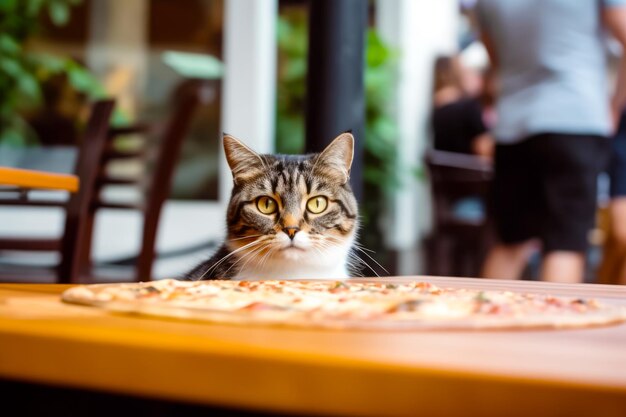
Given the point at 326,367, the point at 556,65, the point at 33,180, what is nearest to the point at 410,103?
the point at 556,65

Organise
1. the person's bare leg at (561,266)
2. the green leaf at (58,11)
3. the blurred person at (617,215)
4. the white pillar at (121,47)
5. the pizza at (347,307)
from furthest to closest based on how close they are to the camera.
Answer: the white pillar at (121,47)
the green leaf at (58,11)
the blurred person at (617,215)
the person's bare leg at (561,266)
the pizza at (347,307)

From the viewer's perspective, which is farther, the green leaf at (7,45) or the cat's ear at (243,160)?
the green leaf at (7,45)

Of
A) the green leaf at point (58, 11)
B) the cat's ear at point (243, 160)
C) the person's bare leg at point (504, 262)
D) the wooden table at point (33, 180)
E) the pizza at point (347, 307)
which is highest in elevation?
the green leaf at point (58, 11)

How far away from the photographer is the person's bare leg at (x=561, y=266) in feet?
7.84

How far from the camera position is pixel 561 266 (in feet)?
7.87

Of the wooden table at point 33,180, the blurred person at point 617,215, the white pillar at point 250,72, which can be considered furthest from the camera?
the white pillar at point 250,72

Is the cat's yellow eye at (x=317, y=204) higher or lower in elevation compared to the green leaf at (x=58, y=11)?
lower

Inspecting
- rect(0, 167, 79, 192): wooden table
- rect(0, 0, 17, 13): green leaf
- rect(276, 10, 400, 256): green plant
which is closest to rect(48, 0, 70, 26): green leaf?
rect(0, 0, 17, 13): green leaf

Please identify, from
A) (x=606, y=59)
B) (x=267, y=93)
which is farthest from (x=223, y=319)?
(x=267, y=93)

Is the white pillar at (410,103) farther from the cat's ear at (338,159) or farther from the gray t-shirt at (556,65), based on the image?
the cat's ear at (338,159)

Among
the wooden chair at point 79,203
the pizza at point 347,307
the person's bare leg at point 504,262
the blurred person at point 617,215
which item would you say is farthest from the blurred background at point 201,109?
the pizza at point 347,307

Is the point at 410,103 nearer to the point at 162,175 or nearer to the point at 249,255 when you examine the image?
the point at 162,175

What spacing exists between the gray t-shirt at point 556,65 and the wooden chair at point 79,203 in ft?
4.19

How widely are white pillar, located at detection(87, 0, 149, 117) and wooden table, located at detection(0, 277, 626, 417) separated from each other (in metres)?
4.46
